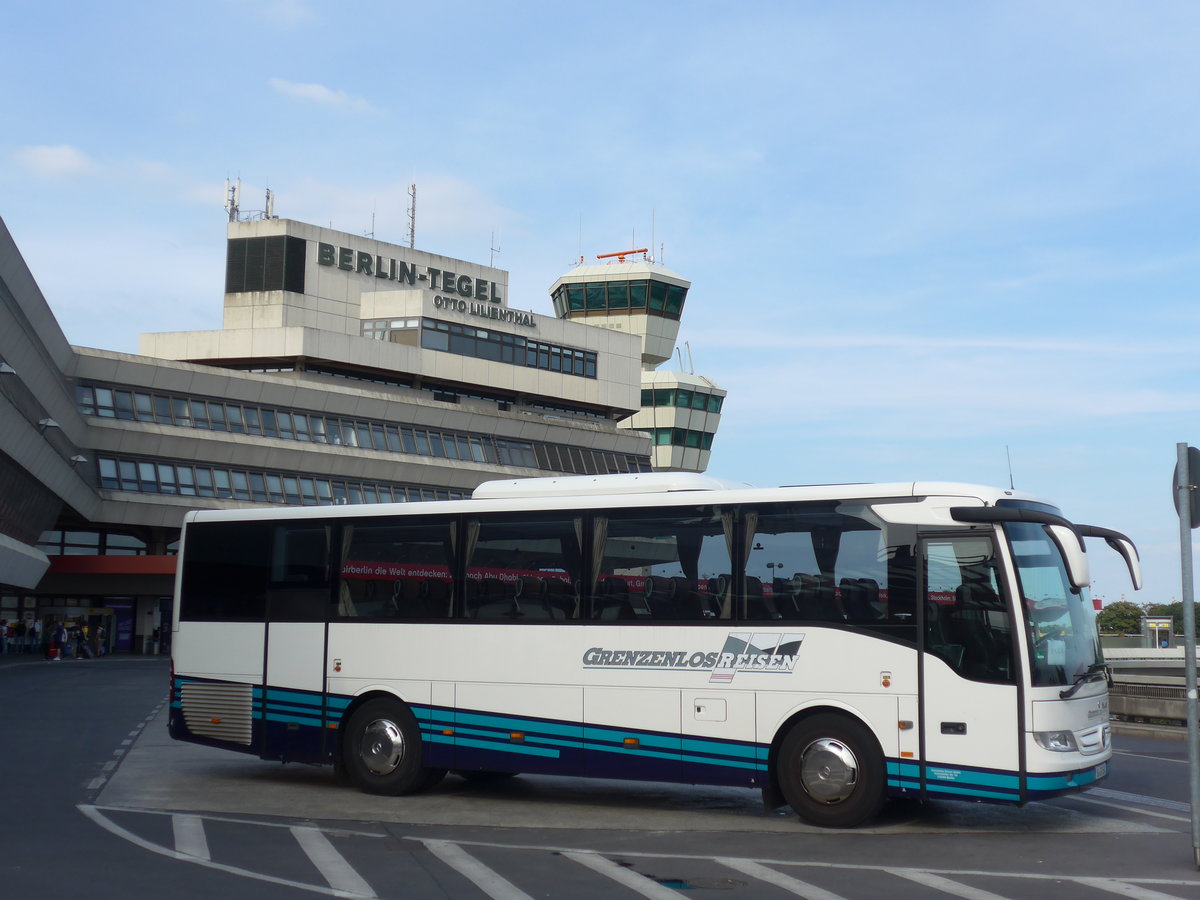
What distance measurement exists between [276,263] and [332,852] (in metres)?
63.6

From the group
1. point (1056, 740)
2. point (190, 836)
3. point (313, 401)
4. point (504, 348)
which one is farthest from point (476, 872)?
point (504, 348)

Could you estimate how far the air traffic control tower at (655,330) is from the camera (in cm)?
8831

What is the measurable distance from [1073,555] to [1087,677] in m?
1.35

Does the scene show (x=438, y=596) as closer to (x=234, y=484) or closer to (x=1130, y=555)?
(x=1130, y=555)

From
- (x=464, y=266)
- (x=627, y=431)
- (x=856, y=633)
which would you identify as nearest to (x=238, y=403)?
(x=464, y=266)

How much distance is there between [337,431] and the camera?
69562mm

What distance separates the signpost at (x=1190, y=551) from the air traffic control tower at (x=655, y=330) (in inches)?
3009

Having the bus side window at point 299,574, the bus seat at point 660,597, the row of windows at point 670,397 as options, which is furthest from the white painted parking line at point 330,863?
the row of windows at point 670,397

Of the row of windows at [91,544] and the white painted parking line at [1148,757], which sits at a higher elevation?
the row of windows at [91,544]

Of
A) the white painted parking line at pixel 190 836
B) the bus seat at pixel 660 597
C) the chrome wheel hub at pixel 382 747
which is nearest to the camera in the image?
the white painted parking line at pixel 190 836

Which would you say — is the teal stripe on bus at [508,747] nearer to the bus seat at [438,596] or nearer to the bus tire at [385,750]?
the bus tire at [385,750]

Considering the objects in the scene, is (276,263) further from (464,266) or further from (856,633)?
(856,633)

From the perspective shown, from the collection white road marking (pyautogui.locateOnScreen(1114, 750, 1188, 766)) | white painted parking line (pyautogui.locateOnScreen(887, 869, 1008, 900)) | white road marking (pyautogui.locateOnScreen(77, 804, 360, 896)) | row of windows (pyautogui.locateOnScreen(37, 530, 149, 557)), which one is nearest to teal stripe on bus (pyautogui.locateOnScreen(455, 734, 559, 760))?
white road marking (pyautogui.locateOnScreen(77, 804, 360, 896))

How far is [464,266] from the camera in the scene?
3059 inches
